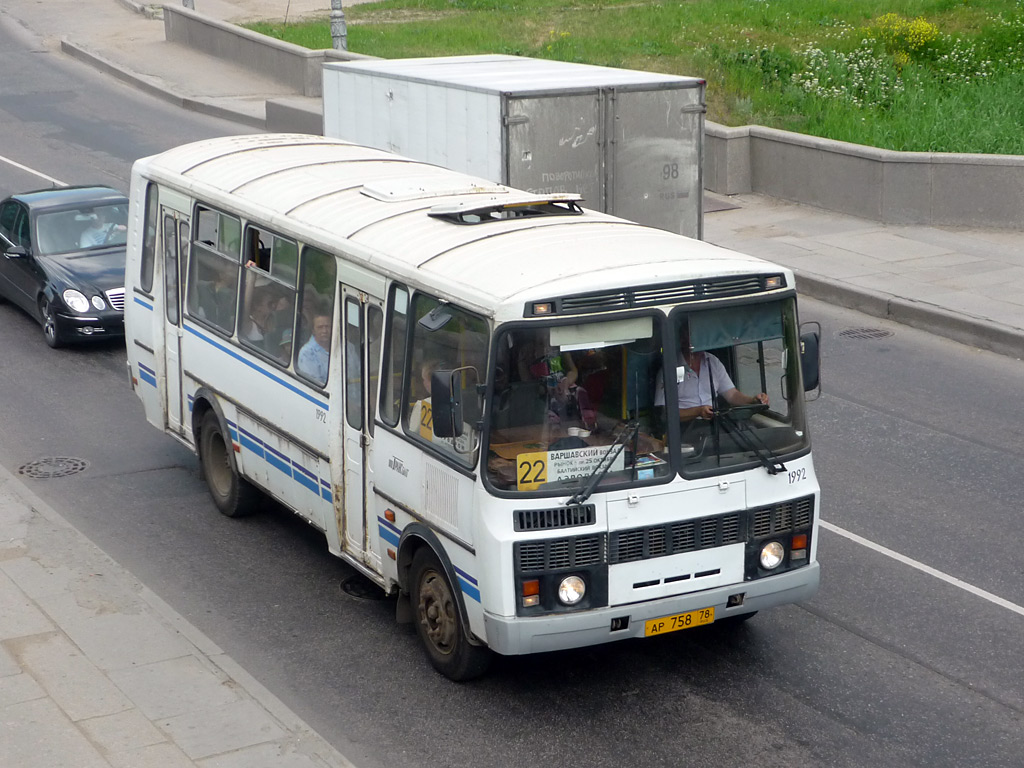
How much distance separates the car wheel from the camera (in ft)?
49.1

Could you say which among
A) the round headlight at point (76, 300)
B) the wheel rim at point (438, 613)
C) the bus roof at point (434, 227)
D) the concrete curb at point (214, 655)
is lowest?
the concrete curb at point (214, 655)

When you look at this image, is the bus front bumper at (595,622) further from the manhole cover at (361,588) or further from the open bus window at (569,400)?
the manhole cover at (361,588)

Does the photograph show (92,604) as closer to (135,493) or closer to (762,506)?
(135,493)

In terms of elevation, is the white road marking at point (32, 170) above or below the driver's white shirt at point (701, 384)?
above

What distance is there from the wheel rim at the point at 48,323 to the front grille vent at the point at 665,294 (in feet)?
32.1

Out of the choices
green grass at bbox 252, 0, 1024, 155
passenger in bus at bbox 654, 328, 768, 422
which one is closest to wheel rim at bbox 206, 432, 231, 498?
passenger in bus at bbox 654, 328, 768, 422

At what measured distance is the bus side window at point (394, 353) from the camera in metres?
7.62

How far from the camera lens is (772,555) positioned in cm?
738

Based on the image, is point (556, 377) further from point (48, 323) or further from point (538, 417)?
point (48, 323)

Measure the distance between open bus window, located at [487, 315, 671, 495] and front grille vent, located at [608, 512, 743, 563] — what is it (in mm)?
295

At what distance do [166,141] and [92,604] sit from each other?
19864 millimetres

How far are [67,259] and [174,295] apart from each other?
575cm

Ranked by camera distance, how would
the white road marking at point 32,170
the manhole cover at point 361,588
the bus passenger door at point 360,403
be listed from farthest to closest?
the white road marking at point 32,170 < the manhole cover at point 361,588 < the bus passenger door at point 360,403

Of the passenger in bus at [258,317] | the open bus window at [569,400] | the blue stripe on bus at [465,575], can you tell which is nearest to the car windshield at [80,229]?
the passenger in bus at [258,317]
